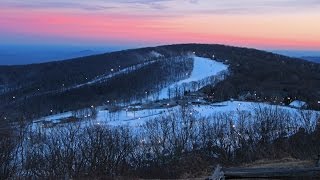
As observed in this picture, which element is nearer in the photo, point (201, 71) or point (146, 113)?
point (146, 113)

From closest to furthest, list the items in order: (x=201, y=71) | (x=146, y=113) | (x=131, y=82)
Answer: (x=146, y=113) < (x=131, y=82) < (x=201, y=71)

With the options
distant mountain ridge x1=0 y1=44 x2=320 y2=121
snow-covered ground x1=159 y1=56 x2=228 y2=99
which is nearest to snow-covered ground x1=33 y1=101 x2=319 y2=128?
distant mountain ridge x1=0 y1=44 x2=320 y2=121

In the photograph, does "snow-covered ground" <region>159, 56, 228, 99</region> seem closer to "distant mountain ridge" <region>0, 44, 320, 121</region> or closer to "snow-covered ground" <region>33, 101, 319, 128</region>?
"distant mountain ridge" <region>0, 44, 320, 121</region>

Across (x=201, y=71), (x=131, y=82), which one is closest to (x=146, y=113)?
(x=131, y=82)

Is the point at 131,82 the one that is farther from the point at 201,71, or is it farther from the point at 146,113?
the point at 146,113

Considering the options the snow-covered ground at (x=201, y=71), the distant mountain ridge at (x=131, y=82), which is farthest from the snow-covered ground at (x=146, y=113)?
the snow-covered ground at (x=201, y=71)

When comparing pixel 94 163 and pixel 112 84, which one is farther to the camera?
pixel 112 84

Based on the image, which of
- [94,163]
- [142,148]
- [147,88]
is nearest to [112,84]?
[147,88]

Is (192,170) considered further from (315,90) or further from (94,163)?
(315,90)
